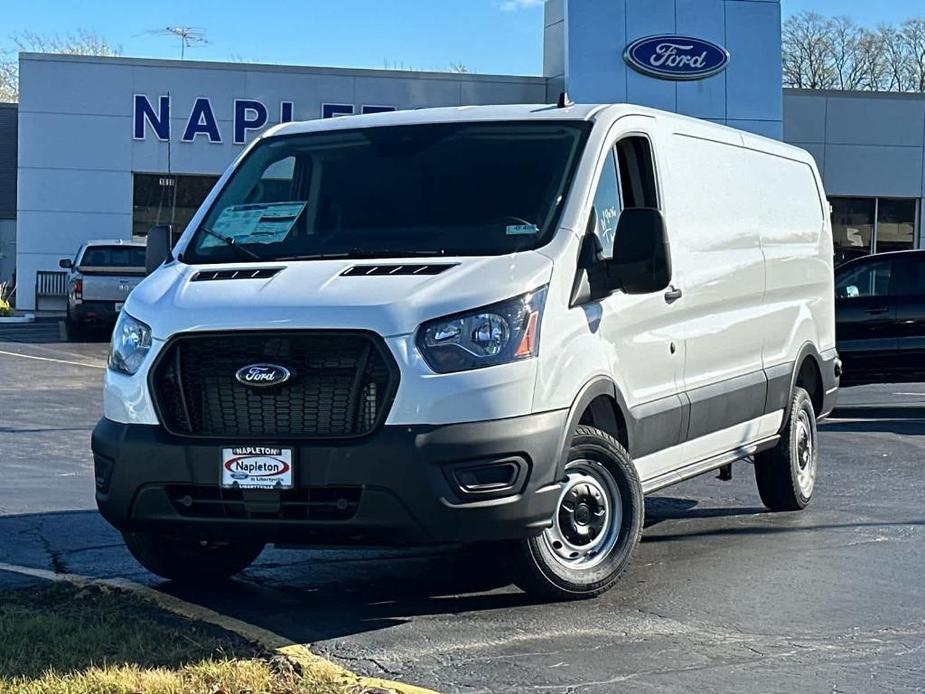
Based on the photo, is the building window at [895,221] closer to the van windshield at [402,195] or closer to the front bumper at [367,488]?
the van windshield at [402,195]

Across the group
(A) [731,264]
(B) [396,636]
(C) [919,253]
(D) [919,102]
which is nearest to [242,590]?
(B) [396,636]

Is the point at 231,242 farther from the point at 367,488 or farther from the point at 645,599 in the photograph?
the point at 645,599

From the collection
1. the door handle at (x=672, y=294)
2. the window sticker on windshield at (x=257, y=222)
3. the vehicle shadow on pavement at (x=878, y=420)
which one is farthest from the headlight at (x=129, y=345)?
the vehicle shadow on pavement at (x=878, y=420)

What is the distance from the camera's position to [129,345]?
607cm

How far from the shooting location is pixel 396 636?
5586 mm

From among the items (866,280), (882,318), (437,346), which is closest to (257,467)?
(437,346)

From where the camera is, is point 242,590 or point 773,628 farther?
point 242,590

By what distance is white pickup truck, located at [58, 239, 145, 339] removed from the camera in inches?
933

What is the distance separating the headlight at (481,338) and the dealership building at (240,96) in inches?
989

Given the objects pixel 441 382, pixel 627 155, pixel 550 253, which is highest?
pixel 627 155

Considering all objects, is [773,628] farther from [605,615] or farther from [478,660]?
[478,660]

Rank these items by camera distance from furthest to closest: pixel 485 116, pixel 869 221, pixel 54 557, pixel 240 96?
pixel 869 221
pixel 240 96
pixel 54 557
pixel 485 116

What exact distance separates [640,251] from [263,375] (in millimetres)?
1781

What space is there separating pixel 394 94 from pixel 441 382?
90.9 feet
